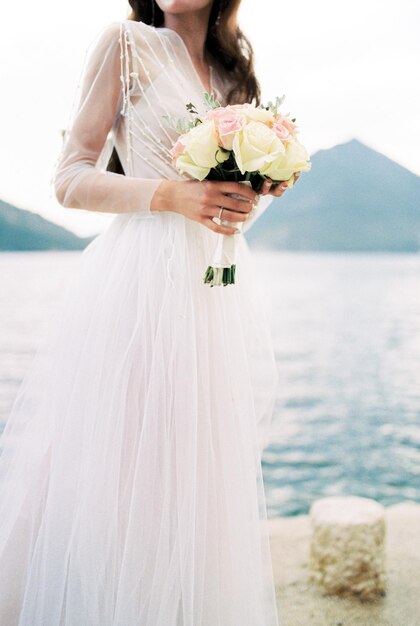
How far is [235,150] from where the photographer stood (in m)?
1.26

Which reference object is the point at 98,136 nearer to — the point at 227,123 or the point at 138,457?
the point at 227,123

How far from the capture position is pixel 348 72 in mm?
32656

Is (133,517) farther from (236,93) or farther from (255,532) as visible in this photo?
(236,93)

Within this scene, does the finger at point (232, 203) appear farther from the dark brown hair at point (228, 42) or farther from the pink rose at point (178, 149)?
the dark brown hair at point (228, 42)

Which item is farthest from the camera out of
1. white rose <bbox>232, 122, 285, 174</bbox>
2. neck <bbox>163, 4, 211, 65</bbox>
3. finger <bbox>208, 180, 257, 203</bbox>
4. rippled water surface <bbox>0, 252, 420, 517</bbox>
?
rippled water surface <bbox>0, 252, 420, 517</bbox>

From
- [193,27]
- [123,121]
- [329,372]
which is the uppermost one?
[329,372]

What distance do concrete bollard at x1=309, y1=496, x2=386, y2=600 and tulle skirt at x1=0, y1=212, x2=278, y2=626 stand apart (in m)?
1.44

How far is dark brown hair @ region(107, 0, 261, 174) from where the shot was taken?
1.79m

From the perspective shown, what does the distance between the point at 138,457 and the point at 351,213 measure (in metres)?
52.5

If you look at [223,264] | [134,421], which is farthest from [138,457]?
[223,264]

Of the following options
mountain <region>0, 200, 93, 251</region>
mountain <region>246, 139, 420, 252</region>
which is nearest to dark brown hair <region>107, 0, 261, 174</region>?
mountain <region>0, 200, 93, 251</region>

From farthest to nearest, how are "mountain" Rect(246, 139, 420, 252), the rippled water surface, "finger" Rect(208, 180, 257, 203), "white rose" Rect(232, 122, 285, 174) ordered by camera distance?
"mountain" Rect(246, 139, 420, 252)
the rippled water surface
"finger" Rect(208, 180, 257, 203)
"white rose" Rect(232, 122, 285, 174)

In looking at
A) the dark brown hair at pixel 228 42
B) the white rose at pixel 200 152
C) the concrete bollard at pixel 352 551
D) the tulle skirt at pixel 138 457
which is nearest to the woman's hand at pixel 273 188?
the white rose at pixel 200 152

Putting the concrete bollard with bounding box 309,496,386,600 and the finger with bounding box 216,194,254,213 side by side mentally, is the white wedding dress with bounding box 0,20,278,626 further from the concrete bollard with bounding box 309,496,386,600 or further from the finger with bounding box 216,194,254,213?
the concrete bollard with bounding box 309,496,386,600
